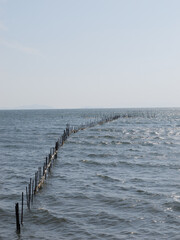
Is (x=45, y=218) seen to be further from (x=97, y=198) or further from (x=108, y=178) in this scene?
(x=108, y=178)

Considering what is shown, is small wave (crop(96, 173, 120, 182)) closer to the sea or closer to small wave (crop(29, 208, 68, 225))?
the sea

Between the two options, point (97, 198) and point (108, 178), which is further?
point (108, 178)

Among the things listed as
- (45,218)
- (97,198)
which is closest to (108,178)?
(97,198)

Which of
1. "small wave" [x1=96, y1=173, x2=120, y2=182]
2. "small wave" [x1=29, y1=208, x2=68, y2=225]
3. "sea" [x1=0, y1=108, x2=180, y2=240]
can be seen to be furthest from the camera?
"small wave" [x1=96, y1=173, x2=120, y2=182]

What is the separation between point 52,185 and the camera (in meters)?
25.6

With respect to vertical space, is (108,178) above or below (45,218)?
above

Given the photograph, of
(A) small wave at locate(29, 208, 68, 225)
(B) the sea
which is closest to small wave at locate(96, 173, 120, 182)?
(B) the sea

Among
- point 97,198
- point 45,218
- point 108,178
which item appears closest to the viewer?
point 45,218

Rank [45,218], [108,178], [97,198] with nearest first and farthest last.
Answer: [45,218] → [97,198] → [108,178]

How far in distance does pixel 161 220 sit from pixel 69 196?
7480 millimetres

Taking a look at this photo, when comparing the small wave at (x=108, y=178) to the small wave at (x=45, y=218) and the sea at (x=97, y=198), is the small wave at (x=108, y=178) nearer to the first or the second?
the sea at (x=97, y=198)

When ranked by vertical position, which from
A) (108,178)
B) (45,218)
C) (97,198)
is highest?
(108,178)

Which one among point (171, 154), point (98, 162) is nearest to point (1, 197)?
point (98, 162)

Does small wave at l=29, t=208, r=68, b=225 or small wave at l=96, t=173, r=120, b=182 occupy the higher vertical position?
small wave at l=96, t=173, r=120, b=182
